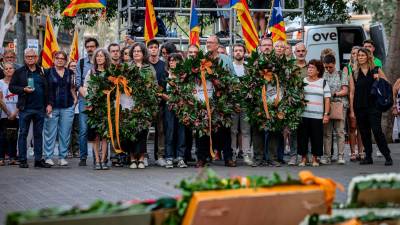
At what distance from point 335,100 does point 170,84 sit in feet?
9.37

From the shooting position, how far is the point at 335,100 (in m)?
14.9

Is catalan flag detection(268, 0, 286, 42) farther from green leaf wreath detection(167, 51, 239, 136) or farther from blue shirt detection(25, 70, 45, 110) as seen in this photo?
blue shirt detection(25, 70, 45, 110)

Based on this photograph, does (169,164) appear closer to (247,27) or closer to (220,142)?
(220,142)

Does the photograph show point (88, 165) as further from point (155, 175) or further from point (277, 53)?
point (277, 53)

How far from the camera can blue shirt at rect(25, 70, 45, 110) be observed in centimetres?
1443

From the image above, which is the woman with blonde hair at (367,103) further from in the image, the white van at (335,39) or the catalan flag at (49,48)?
the white van at (335,39)

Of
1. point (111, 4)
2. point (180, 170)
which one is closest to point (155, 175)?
point (180, 170)

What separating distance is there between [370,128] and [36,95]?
552 centimetres

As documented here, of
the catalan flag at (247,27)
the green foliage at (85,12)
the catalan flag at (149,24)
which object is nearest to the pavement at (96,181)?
the catalan flag at (247,27)

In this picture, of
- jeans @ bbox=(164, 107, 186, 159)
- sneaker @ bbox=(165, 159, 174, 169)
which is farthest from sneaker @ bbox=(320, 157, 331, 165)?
sneaker @ bbox=(165, 159, 174, 169)

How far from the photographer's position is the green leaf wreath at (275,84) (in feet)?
46.6

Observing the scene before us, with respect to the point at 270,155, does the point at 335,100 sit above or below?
above

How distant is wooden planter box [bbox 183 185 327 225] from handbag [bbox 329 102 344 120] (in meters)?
10.3

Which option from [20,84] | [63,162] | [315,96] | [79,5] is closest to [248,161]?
[315,96]
